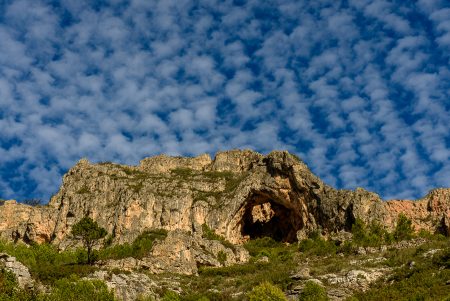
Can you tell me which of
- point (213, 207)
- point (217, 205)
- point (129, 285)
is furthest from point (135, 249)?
point (129, 285)

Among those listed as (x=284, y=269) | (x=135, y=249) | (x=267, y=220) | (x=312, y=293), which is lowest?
(x=312, y=293)

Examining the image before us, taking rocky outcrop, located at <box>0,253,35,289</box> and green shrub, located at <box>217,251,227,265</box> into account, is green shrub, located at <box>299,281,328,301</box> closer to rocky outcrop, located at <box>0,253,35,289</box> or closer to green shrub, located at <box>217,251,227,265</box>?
rocky outcrop, located at <box>0,253,35,289</box>

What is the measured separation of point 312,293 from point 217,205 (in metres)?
73.8

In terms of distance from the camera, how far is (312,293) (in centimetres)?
8444

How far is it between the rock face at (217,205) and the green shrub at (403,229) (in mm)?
3494

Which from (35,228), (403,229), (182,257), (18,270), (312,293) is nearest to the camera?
(312,293)

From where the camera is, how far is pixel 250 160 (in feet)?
600

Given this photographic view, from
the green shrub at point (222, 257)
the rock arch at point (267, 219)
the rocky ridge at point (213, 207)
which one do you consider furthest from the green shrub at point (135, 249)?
the rock arch at point (267, 219)

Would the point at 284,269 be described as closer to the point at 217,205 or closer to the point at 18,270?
the point at 18,270

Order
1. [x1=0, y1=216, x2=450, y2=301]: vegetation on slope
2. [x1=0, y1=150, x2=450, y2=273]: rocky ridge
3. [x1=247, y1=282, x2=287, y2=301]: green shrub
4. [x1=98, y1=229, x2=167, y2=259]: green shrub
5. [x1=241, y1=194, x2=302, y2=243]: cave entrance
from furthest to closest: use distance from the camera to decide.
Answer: [x1=241, y1=194, x2=302, y2=243]: cave entrance < [x1=0, y1=150, x2=450, y2=273]: rocky ridge < [x1=98, y1=229, x2=167, y2=259]: green shrub < [x1=247, y1=282, x2=287, y2=301]: green shrub < [x1=0, y1=216, x2=450, y2=301]: vegetation on slope

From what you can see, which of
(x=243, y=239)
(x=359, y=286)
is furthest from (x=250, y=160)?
(x=359, y=286)

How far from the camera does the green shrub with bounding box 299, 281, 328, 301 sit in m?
82.8

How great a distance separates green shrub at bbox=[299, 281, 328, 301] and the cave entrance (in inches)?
3001

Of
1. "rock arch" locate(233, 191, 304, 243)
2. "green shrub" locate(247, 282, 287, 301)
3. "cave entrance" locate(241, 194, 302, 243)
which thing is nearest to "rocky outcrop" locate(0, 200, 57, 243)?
"rock arch" locate(233, 191, 304, 243)
